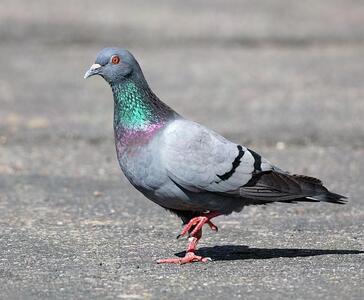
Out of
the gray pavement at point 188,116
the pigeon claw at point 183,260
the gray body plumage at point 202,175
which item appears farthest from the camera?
the pigeon claw at point 183,260

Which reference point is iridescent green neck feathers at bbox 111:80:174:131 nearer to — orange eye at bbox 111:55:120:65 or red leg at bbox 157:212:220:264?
orange eye at bbox 111:55:120:65

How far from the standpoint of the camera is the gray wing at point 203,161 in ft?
19.8

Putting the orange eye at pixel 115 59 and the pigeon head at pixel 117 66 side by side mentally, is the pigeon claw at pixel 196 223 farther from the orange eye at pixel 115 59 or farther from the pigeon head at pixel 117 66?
Answer: the orange eye at pixel 115 59

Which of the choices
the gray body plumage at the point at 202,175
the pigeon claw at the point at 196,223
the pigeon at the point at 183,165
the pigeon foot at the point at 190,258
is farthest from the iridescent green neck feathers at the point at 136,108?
the pigeon foot at the point at 190,258

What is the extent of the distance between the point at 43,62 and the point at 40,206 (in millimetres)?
7777

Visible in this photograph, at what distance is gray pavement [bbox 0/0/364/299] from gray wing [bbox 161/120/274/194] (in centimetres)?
50

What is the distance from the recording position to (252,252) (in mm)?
6551

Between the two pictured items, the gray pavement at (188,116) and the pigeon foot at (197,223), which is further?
the pigeon foot at (197,223)

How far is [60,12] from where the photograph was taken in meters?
19.0

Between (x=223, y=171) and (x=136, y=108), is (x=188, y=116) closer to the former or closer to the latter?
(x=136, y=108)

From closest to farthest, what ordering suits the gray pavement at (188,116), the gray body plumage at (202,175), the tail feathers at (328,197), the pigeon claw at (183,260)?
the gray pavement at (188,116) → the gray body plumage at (202,175) → the pigeon claw at (183,260) → the tail feathers at (328,197)

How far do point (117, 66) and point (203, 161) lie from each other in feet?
2.68

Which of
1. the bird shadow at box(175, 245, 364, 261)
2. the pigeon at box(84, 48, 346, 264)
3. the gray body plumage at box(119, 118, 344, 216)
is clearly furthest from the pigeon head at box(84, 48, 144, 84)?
the bird shadow at box(175, 245, 364, 261)

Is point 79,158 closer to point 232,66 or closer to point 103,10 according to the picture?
point 232,66
